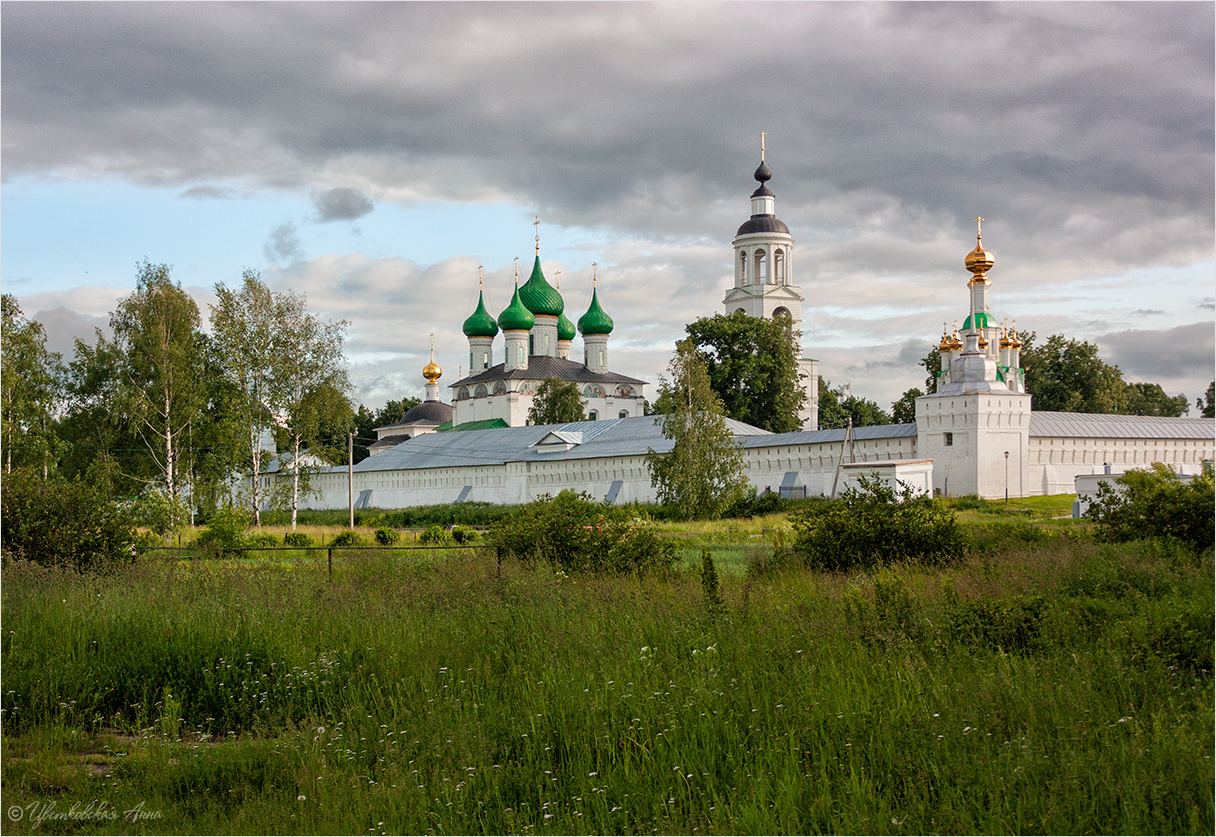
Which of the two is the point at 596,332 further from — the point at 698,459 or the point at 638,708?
the point at 638,708

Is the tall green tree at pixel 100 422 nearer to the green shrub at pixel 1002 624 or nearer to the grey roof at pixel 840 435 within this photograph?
the grey roof at pixel 840 435

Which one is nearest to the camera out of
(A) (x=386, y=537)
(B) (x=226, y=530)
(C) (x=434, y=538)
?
(B) (x=226, y=530)

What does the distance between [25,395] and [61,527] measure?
58.7 feet

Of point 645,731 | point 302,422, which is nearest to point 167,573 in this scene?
point 645,731

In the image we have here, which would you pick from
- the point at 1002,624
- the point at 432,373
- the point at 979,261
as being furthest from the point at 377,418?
the point at 1002,624

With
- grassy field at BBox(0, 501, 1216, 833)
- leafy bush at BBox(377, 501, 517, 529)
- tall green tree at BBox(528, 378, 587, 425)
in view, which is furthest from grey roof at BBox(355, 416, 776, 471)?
grassy field at BBox(0, 501, 1216, 833)

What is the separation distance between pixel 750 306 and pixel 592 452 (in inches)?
959

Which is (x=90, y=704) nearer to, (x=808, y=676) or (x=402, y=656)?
(x=402, y=656)

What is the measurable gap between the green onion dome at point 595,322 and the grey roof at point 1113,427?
1476 inches

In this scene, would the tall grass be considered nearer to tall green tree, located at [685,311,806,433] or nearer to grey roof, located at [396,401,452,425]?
tall green tree, located at [685,311,806,433]

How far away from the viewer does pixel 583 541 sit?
38.7 ft

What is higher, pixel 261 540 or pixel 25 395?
pixel 25 395

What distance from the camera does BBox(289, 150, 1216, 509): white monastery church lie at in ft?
116

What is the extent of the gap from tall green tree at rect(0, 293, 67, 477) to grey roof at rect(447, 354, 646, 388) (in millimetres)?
39811
